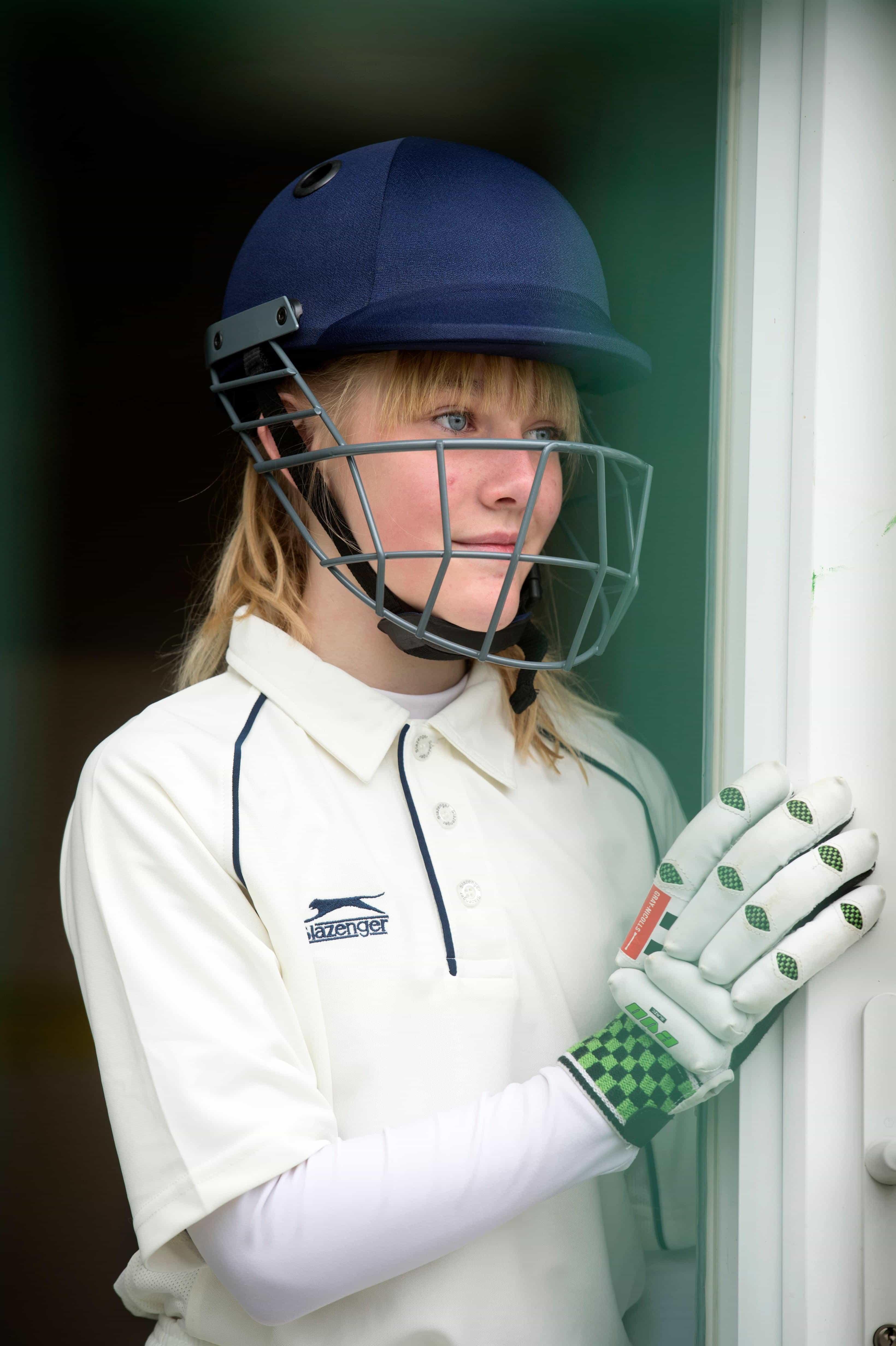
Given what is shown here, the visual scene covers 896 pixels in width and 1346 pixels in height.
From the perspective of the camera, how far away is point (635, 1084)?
81 centimetres

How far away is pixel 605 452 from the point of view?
2.88ft

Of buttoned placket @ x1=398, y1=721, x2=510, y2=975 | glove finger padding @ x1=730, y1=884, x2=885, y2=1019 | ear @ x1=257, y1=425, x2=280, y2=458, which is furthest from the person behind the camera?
ear @ x1=257, y1=425, x2=280, y2=458

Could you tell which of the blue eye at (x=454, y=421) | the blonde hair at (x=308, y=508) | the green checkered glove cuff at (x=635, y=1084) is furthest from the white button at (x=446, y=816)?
the blue eye at (x=454, y=421)

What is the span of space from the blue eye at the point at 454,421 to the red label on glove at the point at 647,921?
40 centimetres

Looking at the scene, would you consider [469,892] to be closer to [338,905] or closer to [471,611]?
[338,905]

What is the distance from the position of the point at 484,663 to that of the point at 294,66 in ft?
2.09

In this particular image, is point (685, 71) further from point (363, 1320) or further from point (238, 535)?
point (363, 1320)

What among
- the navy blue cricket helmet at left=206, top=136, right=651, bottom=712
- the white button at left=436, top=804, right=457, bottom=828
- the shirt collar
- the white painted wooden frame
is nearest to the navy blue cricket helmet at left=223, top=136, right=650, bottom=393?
the navy blue cricket helmet at left=206, top=136, right=651, bottom=712

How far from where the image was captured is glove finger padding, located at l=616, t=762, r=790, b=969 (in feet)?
2.65

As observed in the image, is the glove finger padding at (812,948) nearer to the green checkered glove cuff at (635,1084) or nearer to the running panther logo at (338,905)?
the green checkered glove cuff at (635,1084)

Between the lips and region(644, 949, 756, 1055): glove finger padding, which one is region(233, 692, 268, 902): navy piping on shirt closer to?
the lips

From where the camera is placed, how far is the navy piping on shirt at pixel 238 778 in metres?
0.83

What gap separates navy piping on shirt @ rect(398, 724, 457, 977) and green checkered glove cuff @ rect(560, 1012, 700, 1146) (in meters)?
0.12

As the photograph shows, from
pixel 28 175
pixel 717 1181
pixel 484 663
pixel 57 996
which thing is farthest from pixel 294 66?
pixel 57 996
